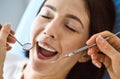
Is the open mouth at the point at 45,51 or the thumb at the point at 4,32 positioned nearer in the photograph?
the thumb at the point at 4,32

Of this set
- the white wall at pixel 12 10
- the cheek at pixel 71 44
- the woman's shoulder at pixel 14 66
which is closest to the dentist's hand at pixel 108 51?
the cheek at pixel 71 44

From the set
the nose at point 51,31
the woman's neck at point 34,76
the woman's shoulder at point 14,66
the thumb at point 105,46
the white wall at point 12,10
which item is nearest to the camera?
the thumb at point 105,46

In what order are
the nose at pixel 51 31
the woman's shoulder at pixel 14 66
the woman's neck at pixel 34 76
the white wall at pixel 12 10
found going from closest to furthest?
the nose at pixel 51 31 → the woman's neck at pixel 34 76 → the woman's shoulder at pixel 14 66 → the white wall at pixel 12 10

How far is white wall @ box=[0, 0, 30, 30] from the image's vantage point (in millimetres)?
2047

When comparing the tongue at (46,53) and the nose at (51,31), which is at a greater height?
the nose at (51,31)

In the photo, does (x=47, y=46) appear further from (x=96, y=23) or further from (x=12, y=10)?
(x=12, y=10)

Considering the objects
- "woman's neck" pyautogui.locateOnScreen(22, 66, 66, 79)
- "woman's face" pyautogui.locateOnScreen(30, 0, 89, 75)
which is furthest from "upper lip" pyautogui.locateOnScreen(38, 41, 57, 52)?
"woman's neck" pyautogui.locateOnScreen(22, 66, 66, 79)

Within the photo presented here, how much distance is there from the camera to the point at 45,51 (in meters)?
1.21

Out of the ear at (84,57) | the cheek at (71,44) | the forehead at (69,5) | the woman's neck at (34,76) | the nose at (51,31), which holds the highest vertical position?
the forehead at (69,5)

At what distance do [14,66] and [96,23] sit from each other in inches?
21.0

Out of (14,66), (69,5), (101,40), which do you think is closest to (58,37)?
(69,5)

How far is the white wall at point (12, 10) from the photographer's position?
6.72ft

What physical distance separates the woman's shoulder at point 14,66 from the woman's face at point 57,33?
264mm

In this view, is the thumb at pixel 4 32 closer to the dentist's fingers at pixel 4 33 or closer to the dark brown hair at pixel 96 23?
the dentist's fingers at pixel 4 33
